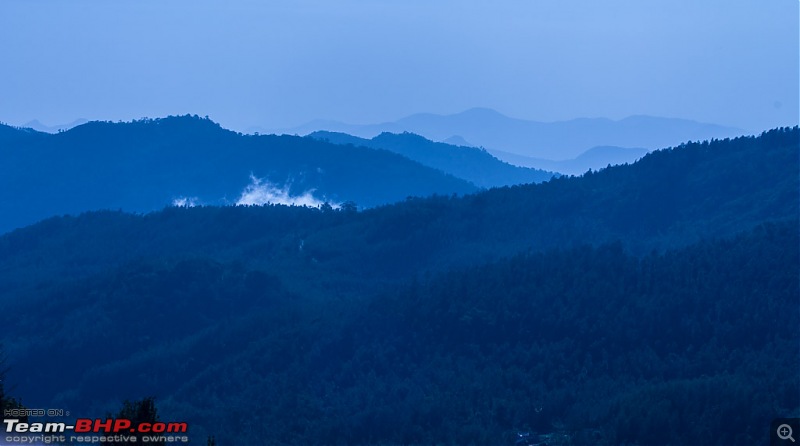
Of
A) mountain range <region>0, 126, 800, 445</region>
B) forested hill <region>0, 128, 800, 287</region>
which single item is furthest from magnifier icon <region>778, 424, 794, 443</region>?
forested hill <region>0, 128, 800, 287</region>

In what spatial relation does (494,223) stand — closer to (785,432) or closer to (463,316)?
(463,316)

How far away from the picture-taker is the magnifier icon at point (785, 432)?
23.0 m

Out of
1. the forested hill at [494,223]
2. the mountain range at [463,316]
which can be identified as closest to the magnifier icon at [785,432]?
the mountain range at [463,316]

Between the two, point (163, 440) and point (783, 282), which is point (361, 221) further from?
point (163, 440)

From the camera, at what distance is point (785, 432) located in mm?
23078

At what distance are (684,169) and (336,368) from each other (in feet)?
154

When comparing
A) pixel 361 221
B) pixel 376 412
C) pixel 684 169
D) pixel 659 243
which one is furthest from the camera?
pixel 361 221

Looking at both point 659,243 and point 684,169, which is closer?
point 659,243

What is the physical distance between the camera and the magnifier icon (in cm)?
2302

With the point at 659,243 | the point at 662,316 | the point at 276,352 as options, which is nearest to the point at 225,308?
the point at 276,352

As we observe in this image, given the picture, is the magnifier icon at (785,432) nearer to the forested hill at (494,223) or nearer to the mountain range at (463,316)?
the mountain range at (463,316)

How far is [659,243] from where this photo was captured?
281 feet

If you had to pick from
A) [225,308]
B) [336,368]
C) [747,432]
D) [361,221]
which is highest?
[361,221]

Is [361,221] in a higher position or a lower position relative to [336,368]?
higher
